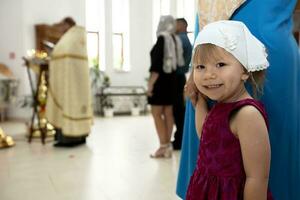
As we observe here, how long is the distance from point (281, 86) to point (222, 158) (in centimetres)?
28

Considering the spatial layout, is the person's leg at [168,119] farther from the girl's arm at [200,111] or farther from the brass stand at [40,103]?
the girl's arm at [200,111]

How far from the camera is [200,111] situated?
98 centimetres

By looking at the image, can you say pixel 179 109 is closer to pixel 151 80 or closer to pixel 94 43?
pixel 151 80

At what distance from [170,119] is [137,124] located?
144cm

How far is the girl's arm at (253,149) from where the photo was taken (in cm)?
78

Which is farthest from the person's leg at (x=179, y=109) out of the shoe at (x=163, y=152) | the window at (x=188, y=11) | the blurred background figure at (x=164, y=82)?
the window at (x=188, y=11)

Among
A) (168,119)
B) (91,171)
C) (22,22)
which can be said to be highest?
(22,22)

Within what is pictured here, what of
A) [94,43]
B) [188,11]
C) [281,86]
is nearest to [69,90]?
[94,43]

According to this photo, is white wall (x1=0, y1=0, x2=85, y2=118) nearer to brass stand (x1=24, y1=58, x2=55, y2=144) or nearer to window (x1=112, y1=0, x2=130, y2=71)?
brass stand (x1=24, y1=58, x2=55, y2=144)

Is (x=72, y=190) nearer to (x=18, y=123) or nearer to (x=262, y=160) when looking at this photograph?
(x=262, y=160)

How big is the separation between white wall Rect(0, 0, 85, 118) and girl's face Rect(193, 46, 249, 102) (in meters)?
1.61

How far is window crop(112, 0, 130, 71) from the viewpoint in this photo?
57.4 inches

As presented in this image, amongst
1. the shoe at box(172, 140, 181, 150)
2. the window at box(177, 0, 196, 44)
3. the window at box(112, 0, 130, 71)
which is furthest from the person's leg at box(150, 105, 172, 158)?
the window at box(177, 0, 196, 44)

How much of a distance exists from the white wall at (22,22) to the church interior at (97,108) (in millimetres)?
12
